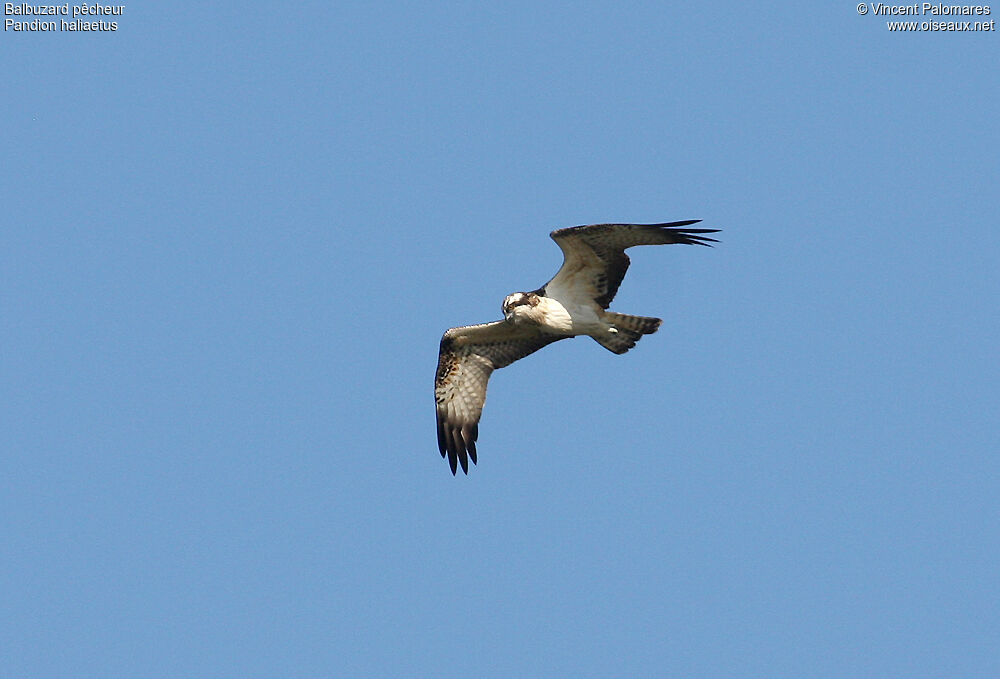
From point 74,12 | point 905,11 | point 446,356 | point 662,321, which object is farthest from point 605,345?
point 74,12

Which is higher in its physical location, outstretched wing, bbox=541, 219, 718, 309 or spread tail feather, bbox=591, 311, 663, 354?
outstretched wing, bbox=541, 219, 718, 309

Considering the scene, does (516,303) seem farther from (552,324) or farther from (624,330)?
(624,330)

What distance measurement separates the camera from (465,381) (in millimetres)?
21453

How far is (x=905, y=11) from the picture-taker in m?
23.5

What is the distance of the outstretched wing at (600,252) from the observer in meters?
19.0

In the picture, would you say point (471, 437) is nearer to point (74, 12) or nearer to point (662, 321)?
point (662, 321)

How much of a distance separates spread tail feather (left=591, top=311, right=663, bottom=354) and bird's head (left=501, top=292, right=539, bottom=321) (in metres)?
0.96

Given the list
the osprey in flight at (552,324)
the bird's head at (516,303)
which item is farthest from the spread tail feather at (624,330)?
the bird's head at (516,303)

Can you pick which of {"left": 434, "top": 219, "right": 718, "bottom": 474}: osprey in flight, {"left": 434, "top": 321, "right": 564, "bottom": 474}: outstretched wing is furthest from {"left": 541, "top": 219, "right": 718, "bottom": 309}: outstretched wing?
{"left": 434, "top": 321, "right": 564, "bottom": 474}: outstretched wing

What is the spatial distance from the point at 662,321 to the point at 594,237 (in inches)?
64.5

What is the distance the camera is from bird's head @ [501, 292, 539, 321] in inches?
794

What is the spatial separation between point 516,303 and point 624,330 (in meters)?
1.44

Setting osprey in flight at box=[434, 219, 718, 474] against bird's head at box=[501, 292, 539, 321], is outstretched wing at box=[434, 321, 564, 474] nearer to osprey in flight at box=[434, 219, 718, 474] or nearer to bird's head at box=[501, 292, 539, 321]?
osprey in flight at box=[434, 219, 718, 474]

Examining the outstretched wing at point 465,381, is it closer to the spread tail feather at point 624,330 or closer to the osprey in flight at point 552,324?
the osprey in flight at point 552,324
